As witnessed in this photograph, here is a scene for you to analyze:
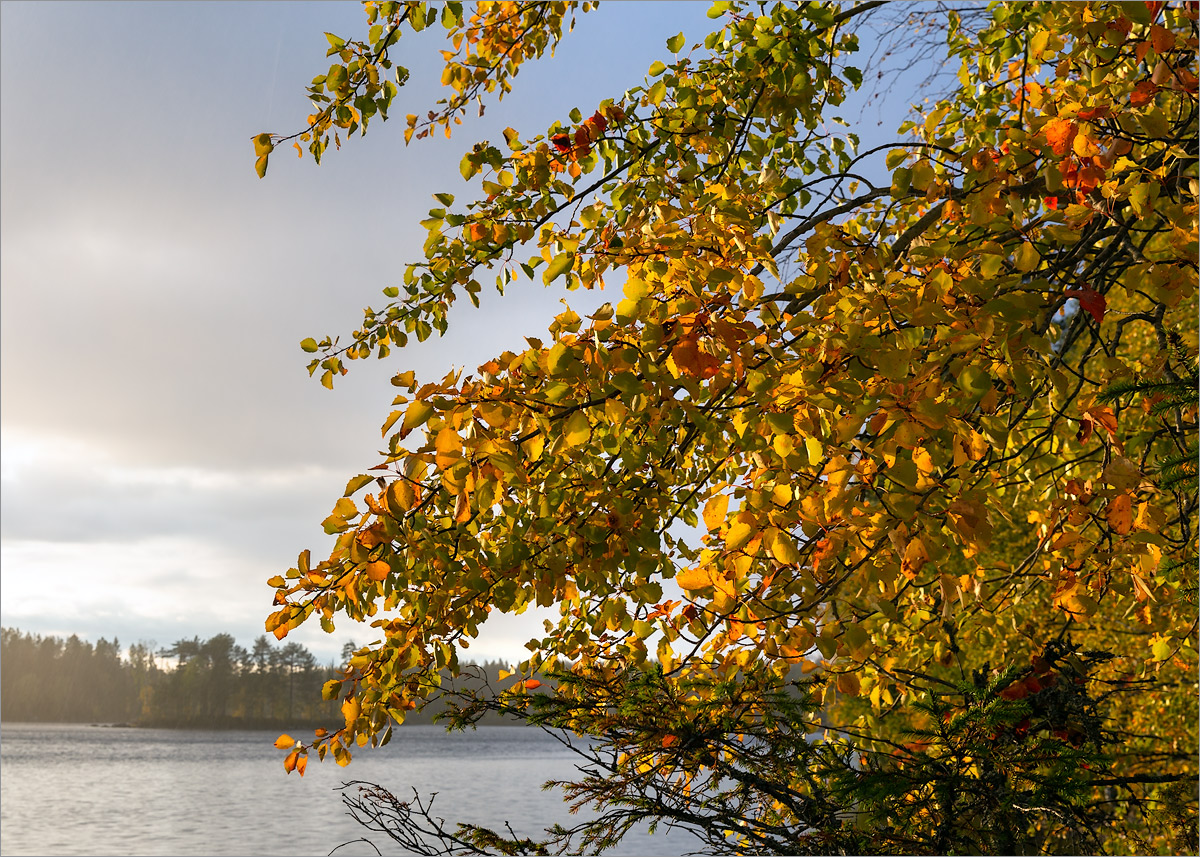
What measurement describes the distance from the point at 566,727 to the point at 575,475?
103 centimetres

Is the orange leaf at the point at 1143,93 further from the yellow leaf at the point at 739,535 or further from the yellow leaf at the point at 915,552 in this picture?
the yellow leaf at the point at 739,535

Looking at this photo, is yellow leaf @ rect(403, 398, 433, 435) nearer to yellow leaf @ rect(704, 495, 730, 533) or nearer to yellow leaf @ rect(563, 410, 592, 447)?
yellow leaf @ rect(563, 410, 592, 447)

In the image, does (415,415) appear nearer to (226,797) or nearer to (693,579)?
(693,579)

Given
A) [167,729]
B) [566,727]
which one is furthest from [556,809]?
[167,729]

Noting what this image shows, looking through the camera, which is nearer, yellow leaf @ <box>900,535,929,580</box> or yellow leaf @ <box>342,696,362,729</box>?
yellow leaf @ <box>900,535,929,580</box>

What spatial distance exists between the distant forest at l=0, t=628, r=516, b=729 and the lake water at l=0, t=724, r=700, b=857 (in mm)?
7883

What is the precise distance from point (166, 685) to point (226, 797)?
210 feet

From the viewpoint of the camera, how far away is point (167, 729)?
94812 mm

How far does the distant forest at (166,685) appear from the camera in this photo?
272 ft

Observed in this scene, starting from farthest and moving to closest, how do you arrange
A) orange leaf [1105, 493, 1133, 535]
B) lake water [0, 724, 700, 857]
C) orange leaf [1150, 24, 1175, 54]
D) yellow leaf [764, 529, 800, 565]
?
lake water [0, 724, 700, 857]
orange leaf [1150, 24, 1175, 54]
orange leaf [1105, 493, 1133, 535]
yellow leaf [764, 529, 800, 565]

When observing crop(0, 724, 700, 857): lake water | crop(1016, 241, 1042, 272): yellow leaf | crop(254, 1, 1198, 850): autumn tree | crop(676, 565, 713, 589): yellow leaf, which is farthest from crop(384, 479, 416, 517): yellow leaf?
crop(0, 724, 700, 857): lake water

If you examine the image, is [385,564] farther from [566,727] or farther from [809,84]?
[809,84]

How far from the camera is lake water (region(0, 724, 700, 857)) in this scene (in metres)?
28.8

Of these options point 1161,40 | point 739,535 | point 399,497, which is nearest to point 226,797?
point 399,497
